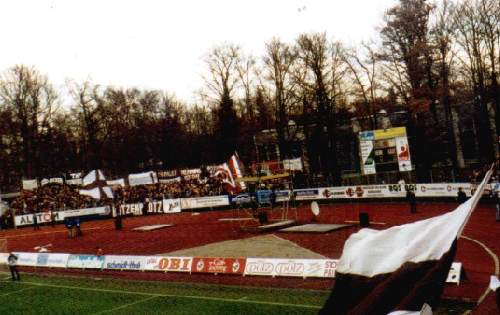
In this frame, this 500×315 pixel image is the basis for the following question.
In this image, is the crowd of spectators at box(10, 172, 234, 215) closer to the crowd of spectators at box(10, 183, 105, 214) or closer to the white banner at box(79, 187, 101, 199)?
the crowd of spectators at box(10, 183, 105, 214)

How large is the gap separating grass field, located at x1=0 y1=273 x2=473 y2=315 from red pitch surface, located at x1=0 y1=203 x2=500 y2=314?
41.9 inches

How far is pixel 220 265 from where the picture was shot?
24.6 meters

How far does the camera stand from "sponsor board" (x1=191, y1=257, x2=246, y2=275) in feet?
78.7

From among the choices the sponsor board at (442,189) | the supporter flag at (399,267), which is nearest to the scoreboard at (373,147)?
the sponsor board at (442,189)

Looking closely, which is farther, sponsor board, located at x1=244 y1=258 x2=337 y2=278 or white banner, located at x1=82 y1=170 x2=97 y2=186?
white banner, located at x1=82 y1=170 x2=97 y2=186

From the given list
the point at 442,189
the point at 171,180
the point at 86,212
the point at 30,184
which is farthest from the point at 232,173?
the point at 30,184

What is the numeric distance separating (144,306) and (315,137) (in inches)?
1892

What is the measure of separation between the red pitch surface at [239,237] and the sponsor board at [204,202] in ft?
5.08

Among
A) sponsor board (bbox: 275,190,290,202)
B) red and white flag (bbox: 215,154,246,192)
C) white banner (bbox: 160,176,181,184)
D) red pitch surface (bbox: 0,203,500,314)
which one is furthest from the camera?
white banner (bbox: 160,176,181,184)

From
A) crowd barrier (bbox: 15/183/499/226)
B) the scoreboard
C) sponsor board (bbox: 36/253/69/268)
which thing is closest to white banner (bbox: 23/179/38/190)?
crowd barrier (bbox: 15/183/499/226)

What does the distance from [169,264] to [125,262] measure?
313 centimetres

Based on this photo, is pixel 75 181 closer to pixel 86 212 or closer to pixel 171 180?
pixel 171 180

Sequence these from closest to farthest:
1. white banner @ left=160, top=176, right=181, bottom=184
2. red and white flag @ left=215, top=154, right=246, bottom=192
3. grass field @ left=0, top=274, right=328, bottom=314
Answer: grass field @ left=0, top=274, right=328, bottom=314 → red and white flag @ left=215, top=154, right=246, bottom=192 → white banner @ left=160, top=176, right=181, bottom=184

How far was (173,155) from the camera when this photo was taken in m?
93.7
